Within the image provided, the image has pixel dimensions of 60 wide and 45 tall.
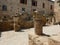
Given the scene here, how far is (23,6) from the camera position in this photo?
90.5 feet

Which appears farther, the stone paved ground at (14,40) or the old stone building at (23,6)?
the old stone building at (23,6)

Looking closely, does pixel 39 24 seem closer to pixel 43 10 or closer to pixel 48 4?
pixel 43 10

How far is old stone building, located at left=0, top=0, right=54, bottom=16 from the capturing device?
24453 millimetres

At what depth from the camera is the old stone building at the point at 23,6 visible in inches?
963

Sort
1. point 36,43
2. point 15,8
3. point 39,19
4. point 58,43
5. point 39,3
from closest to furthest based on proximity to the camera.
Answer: point 58,43, point 36,43, point 39,19, point 15,8, point 39,3

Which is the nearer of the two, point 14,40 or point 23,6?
point 14,40

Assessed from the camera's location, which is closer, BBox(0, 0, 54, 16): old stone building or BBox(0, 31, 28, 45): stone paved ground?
BBox(0, 31, 28, 45): stone paved ground

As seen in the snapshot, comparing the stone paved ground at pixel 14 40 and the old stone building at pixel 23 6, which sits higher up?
the old stone building at pixel 23 6

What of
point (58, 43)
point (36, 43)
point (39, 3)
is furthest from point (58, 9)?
point (58, 43)

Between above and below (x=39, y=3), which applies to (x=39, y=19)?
below

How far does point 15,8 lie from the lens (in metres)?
25.8

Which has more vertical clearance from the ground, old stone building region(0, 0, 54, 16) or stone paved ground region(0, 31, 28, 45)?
old stone building region(0, 0, 54, 16)

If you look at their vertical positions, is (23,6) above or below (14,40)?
above

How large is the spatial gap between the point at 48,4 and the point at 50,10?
1808 mm
